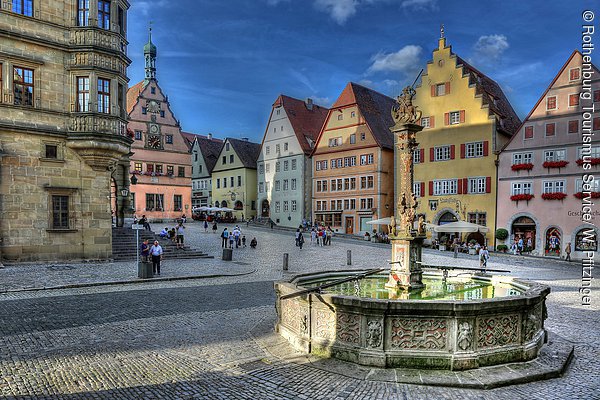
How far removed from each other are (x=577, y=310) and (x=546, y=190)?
77.9ft

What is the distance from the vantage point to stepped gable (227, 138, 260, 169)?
61.2 m

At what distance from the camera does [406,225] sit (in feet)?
33.7

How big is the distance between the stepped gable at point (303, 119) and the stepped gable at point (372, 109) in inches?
267

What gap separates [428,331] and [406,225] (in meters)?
3.51

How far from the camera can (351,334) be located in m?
7.45

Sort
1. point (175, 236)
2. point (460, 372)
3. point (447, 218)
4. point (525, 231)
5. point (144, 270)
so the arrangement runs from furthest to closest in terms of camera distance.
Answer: point (447, 218) < point (525, 231) < point (175, 236) < point (144, 270) < point (460, 372)

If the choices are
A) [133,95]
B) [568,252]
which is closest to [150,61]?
[133,95]

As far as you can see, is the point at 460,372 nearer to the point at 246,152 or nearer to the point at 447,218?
the point at 447,218

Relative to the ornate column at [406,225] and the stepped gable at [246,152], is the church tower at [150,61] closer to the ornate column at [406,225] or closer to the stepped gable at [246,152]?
the stepped gable at [246,152]

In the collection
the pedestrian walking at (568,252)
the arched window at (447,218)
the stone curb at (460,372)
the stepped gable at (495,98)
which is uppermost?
the stepped gable at (495,98)

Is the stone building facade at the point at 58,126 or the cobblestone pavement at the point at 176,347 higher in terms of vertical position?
the stone building facade at the point at 58,126

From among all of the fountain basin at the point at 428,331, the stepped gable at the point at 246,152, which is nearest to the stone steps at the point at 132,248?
the fountain basin at the point at 428,331

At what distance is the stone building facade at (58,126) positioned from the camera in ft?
65.9

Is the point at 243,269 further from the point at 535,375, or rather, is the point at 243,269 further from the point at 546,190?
the point at 546,190
